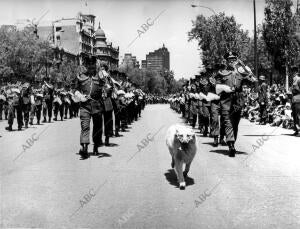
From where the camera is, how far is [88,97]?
11.1m

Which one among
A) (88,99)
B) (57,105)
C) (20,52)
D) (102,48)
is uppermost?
(102,48)

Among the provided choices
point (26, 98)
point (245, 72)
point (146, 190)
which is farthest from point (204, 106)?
point (146, 190)

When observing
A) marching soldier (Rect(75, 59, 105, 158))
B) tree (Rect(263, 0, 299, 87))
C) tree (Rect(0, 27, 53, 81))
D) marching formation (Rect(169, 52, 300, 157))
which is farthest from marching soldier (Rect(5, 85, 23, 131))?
tree (Rect(0, 27, 53, 81))

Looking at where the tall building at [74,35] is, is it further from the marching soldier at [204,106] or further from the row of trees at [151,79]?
the marching soldier at [204,106]

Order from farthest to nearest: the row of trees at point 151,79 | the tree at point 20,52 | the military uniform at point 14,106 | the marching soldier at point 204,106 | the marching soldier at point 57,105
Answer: the row of trees at point 151,79, the tree at point 20,52, the marching soldier at point 57,105, the military uniform at point 14,106, the marching soldier at point 204,106

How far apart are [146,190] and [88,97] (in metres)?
3.97

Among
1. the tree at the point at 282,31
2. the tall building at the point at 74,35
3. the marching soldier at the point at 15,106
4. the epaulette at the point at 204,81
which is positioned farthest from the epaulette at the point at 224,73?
the tall building at the point at 74,35

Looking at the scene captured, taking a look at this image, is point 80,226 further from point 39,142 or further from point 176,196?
point 39,142

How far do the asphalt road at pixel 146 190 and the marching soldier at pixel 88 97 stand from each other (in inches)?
24.5

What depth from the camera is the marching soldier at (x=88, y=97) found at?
36.2 ft

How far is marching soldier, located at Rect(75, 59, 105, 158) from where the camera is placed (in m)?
11.0

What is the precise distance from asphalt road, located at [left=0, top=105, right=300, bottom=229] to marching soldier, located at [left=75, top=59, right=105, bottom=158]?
2.04 feet

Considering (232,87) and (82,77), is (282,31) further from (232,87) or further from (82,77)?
(82,77)

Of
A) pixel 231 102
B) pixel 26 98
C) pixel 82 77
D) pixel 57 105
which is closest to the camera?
pixel 82 77
